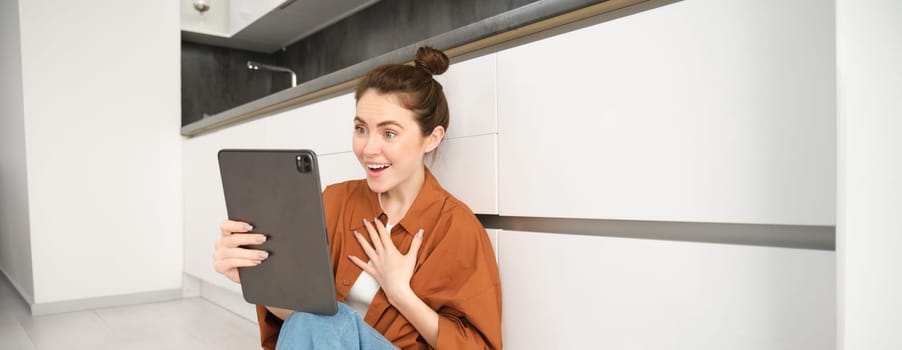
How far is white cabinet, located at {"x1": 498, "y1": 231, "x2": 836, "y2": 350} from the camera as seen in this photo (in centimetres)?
79

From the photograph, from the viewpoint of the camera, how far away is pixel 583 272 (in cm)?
104

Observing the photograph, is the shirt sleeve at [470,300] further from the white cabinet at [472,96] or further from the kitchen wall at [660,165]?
the white cabinet at [472,96]

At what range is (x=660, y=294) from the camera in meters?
0.93

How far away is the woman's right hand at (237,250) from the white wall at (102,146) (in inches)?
80.2

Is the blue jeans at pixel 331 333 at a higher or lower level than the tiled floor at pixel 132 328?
higher

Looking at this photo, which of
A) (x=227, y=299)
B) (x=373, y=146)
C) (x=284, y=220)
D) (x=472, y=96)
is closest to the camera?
(x=284, y=220)

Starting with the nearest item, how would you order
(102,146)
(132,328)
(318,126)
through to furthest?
(318,126), (132,328), (102,146)

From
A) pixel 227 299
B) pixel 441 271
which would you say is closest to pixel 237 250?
pixel 441 271

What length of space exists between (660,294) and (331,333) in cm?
52

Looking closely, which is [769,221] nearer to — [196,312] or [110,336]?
[110,336]

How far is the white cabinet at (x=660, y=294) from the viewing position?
31.0 inches

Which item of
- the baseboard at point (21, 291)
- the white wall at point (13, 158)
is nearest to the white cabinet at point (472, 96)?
the white wall at point (13, 158)

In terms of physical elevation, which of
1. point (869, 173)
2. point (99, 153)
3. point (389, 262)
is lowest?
point (389, 262)

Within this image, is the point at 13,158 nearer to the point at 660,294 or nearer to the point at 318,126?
the point at 318,126
